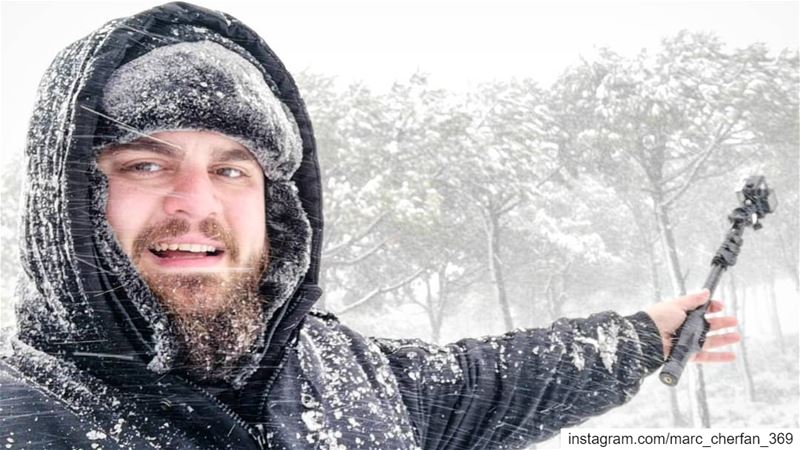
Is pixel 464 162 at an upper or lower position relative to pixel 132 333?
upper

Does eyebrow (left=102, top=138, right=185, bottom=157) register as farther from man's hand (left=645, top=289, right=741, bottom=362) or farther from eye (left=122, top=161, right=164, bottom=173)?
man's hand (left=645, top=289, right=741, bottom=362)

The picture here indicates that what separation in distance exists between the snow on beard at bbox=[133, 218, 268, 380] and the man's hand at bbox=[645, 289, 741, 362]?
1.57m

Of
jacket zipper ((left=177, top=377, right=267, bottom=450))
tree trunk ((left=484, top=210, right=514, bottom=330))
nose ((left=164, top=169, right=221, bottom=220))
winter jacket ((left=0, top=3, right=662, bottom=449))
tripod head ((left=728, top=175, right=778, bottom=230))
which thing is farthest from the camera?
tree trunk ((left=484, top=210, right=514, bottom=330))

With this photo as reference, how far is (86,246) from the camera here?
1230 mm

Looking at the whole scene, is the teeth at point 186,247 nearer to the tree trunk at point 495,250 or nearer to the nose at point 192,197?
the nose at point 192,197

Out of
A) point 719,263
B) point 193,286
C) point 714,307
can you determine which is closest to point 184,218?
point 193,286

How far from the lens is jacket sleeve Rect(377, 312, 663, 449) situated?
1750 mm

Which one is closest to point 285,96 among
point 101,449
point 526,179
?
point 101,449

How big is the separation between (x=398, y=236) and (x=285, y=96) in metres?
9.60

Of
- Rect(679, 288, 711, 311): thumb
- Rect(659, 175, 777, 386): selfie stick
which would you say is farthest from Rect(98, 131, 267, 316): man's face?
Rect(679, 288, 711, 311): thumb

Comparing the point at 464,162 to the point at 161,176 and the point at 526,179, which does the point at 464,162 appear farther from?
the point at 161,176

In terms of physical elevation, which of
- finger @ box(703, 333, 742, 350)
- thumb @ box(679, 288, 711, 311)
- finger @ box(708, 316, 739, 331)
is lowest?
finger @ box(703, 333, 742, 350)

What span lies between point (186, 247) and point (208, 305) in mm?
152

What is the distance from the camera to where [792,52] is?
37.0 feet
